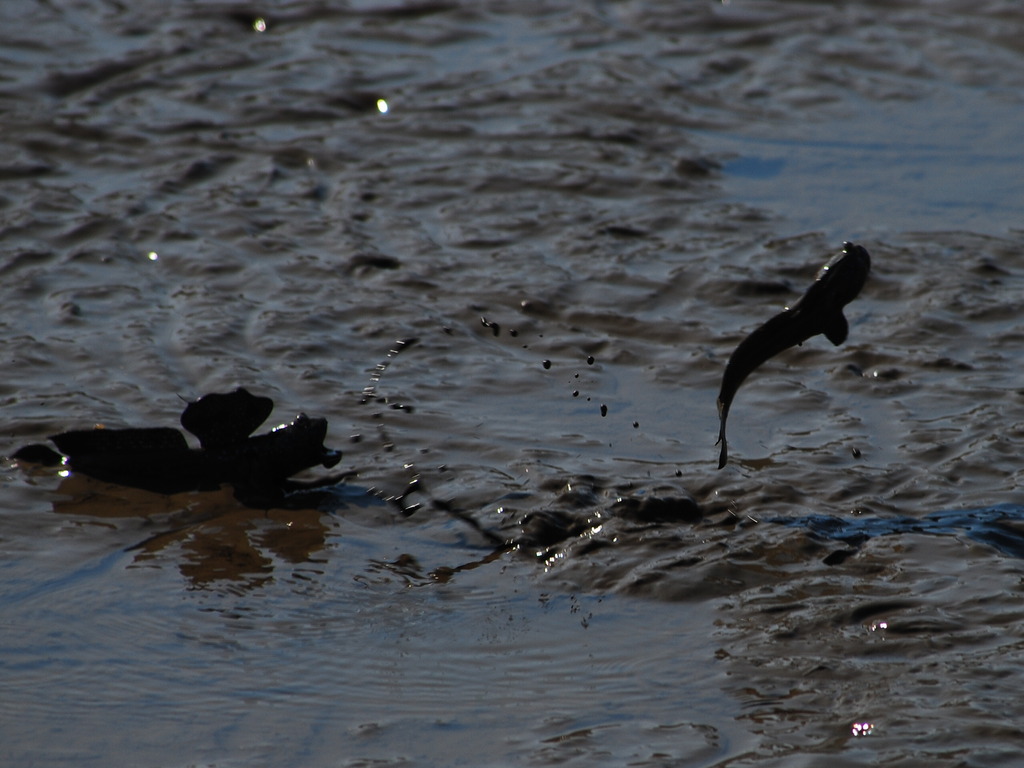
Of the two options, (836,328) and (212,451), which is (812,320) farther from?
(212,451)

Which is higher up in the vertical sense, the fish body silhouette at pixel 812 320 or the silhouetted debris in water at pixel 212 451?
the fish body silhouette at pixel 812 320

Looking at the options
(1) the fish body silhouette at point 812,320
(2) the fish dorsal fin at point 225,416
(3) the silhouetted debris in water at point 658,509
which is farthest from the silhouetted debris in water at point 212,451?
(1) the fish body silhouette at point 812,320

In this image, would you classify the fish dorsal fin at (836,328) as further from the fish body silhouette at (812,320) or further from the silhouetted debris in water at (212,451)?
the silhouetted debris in water at (212,451)

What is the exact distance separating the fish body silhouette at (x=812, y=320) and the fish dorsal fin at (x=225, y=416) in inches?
60.9

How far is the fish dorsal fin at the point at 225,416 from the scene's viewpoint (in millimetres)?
4453

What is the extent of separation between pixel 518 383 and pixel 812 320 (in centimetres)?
159

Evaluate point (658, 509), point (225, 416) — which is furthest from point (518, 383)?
point (225, 416)

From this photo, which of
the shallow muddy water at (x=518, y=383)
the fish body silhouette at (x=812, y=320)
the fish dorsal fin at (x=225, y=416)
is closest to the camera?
the shallow muddy water at (x=518, y=383)

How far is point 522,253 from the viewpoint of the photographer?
21.6 feet

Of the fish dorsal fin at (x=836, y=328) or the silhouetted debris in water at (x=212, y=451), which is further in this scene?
the silhouetted debris in water at (x=212, y=451)

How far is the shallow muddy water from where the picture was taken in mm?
3367

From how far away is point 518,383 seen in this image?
214 inches

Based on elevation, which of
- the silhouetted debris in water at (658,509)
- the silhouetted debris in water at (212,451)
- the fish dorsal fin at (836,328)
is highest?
the fish dorsal fin at (836,328)

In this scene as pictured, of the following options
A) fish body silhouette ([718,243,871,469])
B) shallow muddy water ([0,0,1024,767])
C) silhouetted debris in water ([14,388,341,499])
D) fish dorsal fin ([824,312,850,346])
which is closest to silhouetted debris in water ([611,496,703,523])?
shallow muddy water ([0,0,1024,767])
